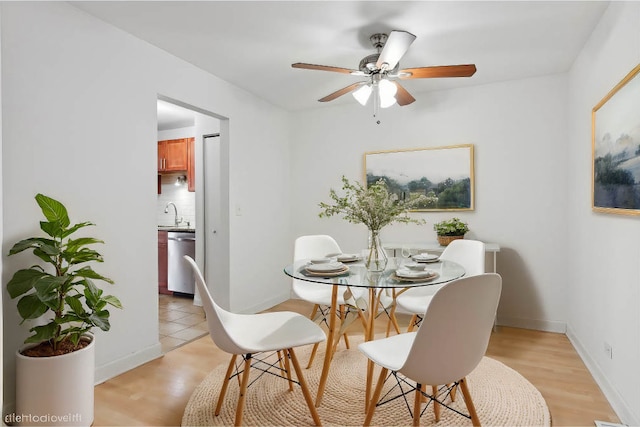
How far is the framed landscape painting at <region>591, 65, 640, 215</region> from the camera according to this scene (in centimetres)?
189

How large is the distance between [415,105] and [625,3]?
6.87ft

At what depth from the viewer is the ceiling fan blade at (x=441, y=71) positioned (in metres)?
2.34

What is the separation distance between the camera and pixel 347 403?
2.18 meters

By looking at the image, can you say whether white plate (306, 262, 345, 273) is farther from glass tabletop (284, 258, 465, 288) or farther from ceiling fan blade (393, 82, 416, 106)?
ceiling fan blade (393, 82, 416, 106)

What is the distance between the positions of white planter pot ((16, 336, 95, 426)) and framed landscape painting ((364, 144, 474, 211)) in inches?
116

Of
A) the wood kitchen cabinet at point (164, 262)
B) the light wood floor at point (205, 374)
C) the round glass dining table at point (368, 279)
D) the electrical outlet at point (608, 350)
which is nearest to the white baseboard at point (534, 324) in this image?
the light wood floor at point (205, 374)

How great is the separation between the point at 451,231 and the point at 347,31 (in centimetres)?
201

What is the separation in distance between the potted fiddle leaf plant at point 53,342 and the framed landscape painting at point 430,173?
2.81 metres

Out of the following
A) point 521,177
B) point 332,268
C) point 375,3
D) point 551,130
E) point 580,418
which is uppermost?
point 375,3

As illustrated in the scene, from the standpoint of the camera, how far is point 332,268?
7.08 feet

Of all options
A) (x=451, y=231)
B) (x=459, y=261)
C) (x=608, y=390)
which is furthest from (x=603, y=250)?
(x=451, y=231)

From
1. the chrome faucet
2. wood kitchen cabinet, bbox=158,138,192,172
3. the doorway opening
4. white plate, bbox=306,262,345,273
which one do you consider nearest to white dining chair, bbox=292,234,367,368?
white plate, bbox=306,262,345,273

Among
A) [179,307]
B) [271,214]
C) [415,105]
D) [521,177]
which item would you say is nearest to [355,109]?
[415,105]

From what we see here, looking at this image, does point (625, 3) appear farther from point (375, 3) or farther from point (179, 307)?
point (179, 307)
